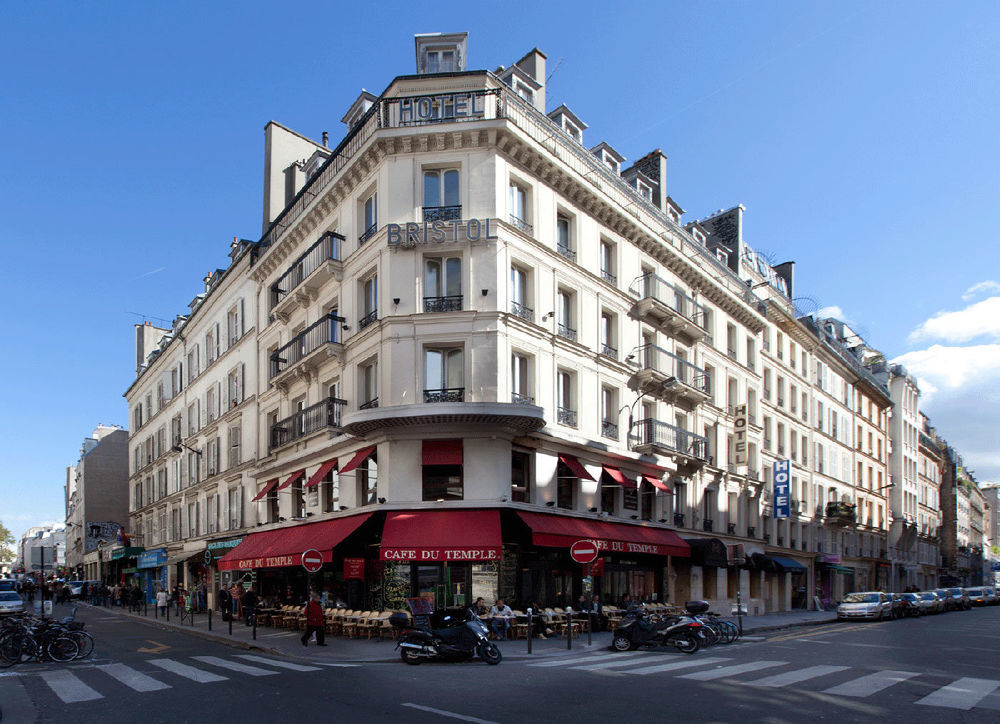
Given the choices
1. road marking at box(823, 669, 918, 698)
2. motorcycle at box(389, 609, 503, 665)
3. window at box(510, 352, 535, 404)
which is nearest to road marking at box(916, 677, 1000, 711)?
road marking at box(823, 669, 918, 698)

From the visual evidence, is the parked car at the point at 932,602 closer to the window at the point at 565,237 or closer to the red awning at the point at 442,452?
the window at the point at 565,237

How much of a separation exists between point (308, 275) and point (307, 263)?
1131 mm

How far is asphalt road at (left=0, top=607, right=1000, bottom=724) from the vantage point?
9.90m

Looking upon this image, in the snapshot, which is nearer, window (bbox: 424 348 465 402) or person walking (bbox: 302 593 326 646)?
person walking (bbox: 302 593 326 646)

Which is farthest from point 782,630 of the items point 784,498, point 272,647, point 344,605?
point 272,647

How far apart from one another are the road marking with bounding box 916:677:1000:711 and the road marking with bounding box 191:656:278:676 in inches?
407

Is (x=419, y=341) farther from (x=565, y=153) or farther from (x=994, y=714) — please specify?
(x=994, y=714)

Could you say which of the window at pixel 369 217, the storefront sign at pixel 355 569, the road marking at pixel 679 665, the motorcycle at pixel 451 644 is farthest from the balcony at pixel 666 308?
the motorcycle at pixel 451 644

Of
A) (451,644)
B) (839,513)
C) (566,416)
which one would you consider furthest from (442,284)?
(839,513)

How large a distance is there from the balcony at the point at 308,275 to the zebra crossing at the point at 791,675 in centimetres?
1450

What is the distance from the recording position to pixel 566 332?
82.1 feet

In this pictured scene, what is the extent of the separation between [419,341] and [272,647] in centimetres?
855

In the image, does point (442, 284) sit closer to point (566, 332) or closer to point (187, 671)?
point (566, 332)

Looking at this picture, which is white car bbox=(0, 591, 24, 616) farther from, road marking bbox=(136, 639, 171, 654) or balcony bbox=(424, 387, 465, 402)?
balcony bbox=(424, 387, 465, 402)
